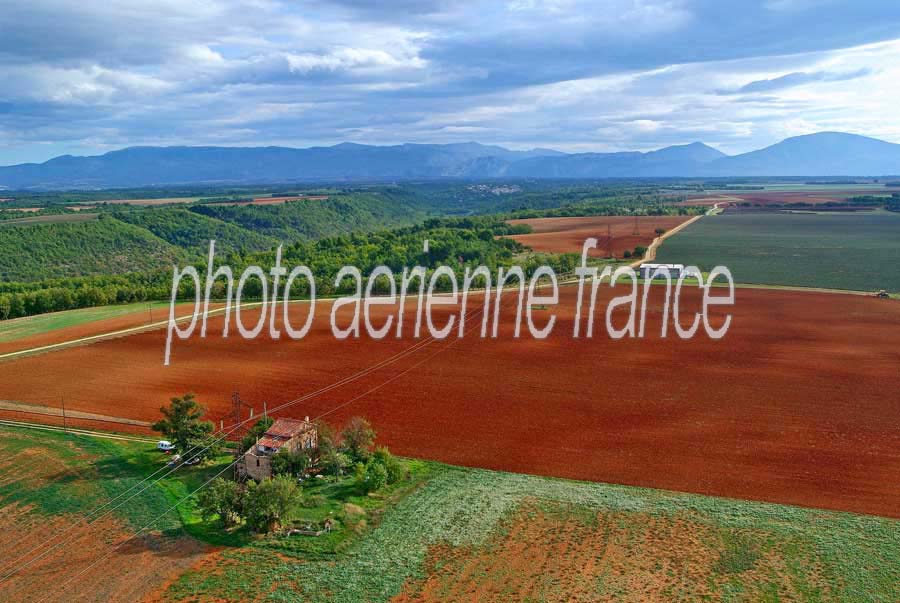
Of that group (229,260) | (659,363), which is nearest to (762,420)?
(659,363)

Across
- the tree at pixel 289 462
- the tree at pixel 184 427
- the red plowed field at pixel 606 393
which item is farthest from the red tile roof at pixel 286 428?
the red plowed field at pixel 606 393

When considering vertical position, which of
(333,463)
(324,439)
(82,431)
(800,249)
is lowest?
(82,431)

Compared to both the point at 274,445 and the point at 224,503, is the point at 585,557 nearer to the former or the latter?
the point at 224,503

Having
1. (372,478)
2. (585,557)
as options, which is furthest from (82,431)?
(585,557)

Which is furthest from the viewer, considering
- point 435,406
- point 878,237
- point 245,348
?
point 878,237

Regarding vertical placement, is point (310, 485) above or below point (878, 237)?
below

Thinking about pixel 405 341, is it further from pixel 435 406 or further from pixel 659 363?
pixel 659 363

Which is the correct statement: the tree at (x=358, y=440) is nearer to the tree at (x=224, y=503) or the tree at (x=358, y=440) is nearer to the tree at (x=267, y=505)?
the tree at (x=267, y=505)
